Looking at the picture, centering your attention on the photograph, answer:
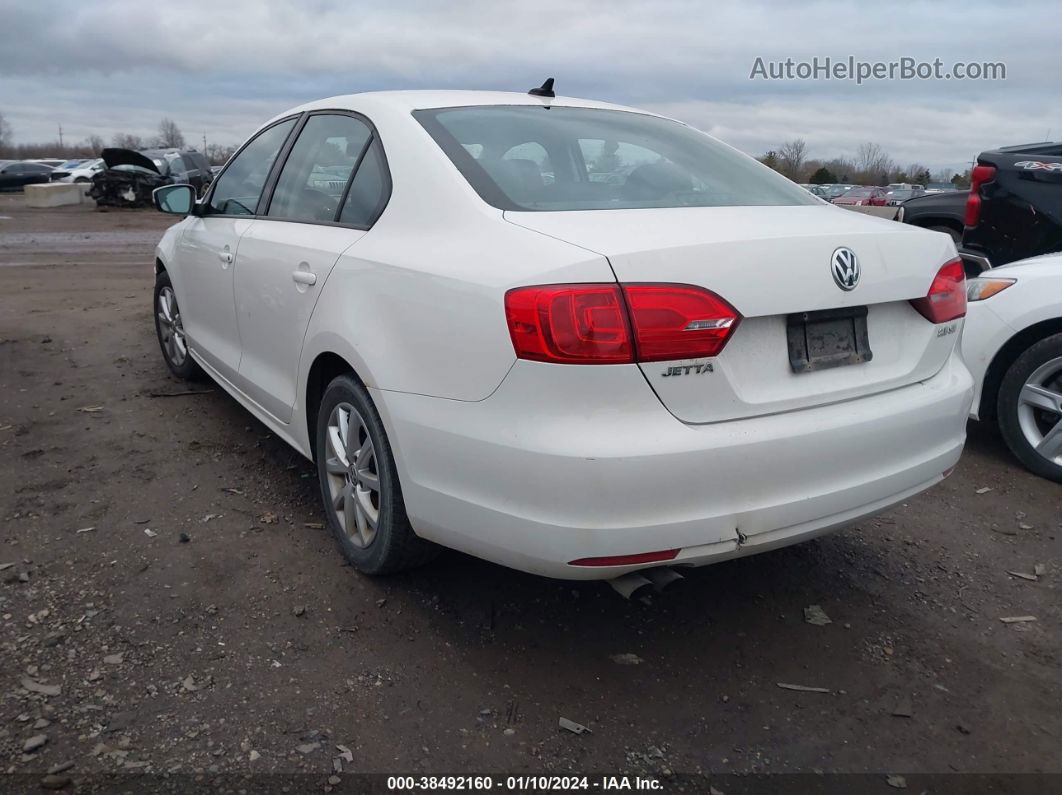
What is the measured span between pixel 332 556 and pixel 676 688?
1.43 meters

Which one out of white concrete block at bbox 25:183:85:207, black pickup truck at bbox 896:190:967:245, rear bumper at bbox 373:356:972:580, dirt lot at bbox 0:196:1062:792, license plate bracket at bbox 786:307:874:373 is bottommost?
dirt lot at bbox 0:196:1062:792

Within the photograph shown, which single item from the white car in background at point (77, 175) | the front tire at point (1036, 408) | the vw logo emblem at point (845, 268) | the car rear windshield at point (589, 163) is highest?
the white car in background at point (77, 175)

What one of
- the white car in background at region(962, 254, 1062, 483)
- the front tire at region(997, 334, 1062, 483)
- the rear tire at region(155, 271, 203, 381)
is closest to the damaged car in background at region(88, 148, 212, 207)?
the rear tire at region(155, 271, 203, 381)

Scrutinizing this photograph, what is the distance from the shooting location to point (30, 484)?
3.89 m

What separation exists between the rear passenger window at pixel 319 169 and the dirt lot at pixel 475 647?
127 centimetres

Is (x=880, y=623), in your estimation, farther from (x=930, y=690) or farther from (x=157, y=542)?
(x=157, y=542)

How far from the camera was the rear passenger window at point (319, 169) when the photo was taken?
3.31 meters

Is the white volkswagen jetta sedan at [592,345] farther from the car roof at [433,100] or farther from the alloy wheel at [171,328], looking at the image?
the alloy wheel at [171,328]

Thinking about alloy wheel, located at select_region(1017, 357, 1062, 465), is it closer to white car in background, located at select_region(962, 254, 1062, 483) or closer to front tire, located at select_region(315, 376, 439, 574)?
white car in background, located at select_region(962, 254, 1062, 483)

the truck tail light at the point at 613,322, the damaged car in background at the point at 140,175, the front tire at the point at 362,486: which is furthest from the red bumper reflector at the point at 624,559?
the damaged car in background at the point at 140,175

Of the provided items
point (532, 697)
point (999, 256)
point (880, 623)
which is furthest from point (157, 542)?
point (999, 256)

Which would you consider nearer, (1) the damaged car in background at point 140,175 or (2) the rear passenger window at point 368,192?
(2) the rear passenger window at point 368,192

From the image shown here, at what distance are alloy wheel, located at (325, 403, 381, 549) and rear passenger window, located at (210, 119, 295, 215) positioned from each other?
1.45 meters

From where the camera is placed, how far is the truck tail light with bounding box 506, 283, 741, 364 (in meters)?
2.15
